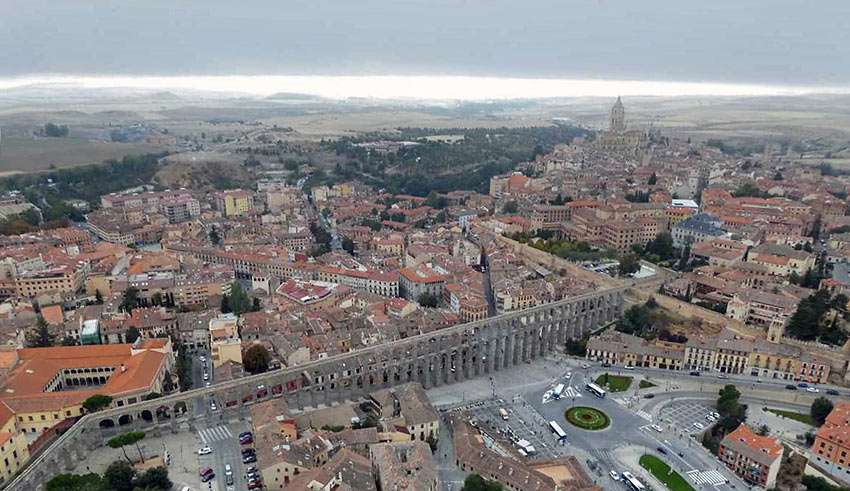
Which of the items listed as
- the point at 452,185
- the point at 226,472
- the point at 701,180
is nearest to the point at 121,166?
the point at 452,185

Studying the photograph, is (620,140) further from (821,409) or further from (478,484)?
(478,484)

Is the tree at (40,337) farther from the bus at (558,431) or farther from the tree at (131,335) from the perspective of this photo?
the bus at (558,431)

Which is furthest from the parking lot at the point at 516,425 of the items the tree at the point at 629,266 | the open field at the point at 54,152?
the open field at the point at 54,152

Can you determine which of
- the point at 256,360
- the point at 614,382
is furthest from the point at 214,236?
the point at 614,382

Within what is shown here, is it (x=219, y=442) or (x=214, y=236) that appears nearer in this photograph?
(x=219, y=442)

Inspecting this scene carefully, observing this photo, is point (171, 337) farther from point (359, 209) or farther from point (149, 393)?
point (359, 209)

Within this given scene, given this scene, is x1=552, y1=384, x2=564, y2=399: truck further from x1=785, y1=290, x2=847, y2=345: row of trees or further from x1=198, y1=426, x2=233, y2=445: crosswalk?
x1=198, y1=426, x2=233, y2=445: crosswalk

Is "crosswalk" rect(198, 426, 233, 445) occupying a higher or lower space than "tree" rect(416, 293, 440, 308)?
lower

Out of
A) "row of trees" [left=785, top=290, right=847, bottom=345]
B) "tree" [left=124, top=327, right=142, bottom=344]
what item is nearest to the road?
"tree" [left=124, top=327, right=142, bottom=344]
